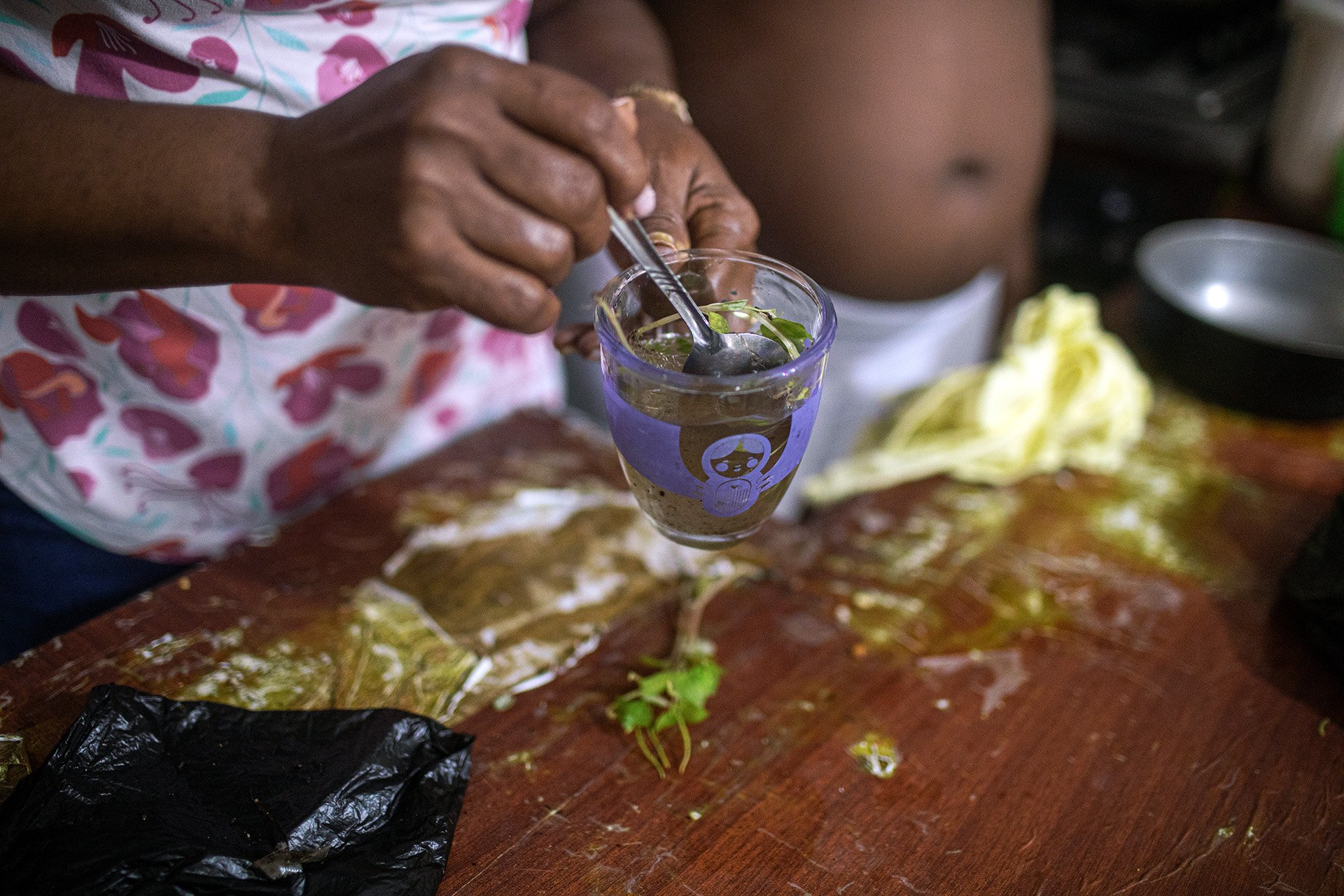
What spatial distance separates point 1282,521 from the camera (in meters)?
1.22

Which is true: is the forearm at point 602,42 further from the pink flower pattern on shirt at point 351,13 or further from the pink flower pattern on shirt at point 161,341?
the pink flower pattern on shirt at point 161,341

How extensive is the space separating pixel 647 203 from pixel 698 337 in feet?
0.56

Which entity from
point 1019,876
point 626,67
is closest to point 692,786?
point 1019,876

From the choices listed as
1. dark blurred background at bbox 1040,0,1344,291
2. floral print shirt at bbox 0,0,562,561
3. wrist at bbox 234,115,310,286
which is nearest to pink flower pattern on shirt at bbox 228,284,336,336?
floral print shirt at bbox 0,0,562,561

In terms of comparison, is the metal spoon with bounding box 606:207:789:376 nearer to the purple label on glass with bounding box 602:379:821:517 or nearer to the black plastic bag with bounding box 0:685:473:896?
the purple label on glass with bounding box 602:379:821:517

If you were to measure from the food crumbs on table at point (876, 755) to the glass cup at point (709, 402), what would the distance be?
240 millimetres

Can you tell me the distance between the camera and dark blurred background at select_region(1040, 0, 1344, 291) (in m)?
2.41

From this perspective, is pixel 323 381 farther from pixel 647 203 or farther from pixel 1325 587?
pixel 1325 587

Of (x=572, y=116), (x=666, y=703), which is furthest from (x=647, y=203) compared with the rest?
(x=666, y=703)

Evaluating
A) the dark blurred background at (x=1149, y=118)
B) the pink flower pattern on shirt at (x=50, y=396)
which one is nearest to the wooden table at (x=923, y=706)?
the pink flower pattern on shirt at (x=50, y=396)

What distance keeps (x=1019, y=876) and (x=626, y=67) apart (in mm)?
970

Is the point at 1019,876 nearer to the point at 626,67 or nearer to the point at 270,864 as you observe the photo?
the point at 270,864

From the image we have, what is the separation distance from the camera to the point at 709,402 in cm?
71

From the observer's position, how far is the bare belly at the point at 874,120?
5.21ft
